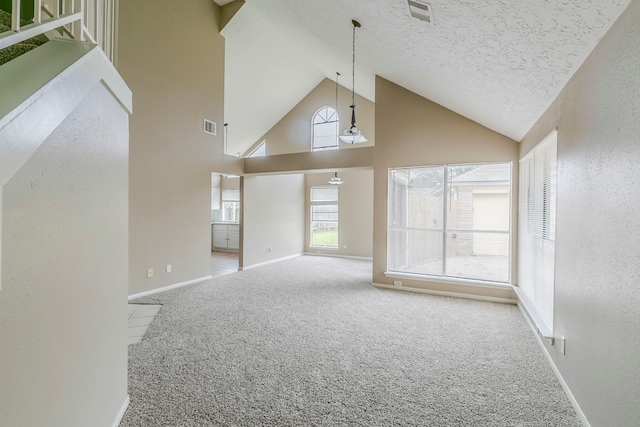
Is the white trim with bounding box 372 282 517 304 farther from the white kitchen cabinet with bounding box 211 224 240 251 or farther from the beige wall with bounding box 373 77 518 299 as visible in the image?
the white kitchen cabinet with bounding box 211 224 240 251

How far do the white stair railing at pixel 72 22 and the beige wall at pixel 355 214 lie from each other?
23.3 ft

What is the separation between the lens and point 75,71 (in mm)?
1224

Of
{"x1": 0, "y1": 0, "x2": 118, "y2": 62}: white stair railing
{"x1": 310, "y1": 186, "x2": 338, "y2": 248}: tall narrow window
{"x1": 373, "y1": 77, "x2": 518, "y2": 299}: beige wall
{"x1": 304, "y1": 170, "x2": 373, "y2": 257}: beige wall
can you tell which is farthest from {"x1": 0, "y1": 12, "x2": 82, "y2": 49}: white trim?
{"x1": 310, "y1": 186, "x2": 338, "y2": 248}: tall narrow window

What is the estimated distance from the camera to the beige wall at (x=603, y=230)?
57.1 inches

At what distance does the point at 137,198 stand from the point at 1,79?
425 centimetres

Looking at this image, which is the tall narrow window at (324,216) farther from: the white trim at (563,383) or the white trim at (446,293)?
the white trim at (563,383)

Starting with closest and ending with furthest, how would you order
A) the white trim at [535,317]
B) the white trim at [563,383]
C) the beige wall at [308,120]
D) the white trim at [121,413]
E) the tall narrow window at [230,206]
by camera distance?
the white trim at [121,413] < the white trim at [563,383] < the white trim at [535,317] < the beige wall at [308,120] < the tall narrow window at [230,206]

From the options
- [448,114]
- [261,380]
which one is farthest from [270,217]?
[261,380]

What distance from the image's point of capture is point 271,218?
26.6 ft

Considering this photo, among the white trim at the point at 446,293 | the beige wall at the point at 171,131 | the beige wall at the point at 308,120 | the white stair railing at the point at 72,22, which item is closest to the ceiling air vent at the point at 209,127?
the beige wall at the point at 171,131

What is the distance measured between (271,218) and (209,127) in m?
2.97

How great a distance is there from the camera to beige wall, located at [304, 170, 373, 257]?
8.69 m

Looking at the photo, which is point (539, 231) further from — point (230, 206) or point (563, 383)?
point (230, 206)

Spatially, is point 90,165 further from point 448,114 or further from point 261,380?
point 448,114
